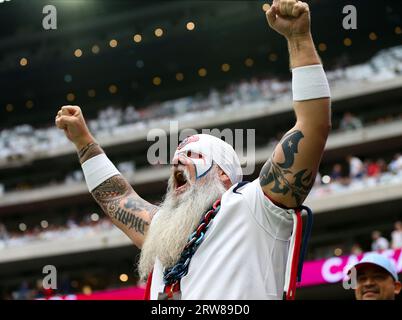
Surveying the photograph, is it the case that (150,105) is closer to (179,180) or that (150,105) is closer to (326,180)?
(326,180)

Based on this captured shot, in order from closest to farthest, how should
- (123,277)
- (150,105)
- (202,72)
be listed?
(123,277) < (150,105) < (202,72)

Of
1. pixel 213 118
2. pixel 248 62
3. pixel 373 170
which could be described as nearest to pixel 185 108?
pixel 213 118

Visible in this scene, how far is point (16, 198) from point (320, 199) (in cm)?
1417

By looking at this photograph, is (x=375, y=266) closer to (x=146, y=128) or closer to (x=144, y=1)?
(x=146, y=128)

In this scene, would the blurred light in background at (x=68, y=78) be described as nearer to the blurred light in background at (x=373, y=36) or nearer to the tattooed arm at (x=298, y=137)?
the blurred light in background at (x=373, y=36)

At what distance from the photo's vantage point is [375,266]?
14.1 ft

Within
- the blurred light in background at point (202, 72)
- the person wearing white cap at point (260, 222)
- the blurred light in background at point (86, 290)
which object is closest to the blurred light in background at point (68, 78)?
the blurred light in background at point (202, 72)

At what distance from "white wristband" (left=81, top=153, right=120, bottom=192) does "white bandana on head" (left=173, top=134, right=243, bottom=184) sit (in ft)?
1.73

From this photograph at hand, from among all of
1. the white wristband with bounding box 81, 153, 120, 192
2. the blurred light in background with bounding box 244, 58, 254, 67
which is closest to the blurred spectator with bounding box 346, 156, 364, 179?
the blurred light in background with bounding box 244, 58, 254, 67

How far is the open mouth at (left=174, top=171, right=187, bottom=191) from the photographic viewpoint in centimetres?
317

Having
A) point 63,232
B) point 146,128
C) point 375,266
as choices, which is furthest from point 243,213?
point 146,128

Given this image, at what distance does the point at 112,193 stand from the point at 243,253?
1.12m

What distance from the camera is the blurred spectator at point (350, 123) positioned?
27.3 meters

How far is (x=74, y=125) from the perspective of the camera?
3.60 metres
